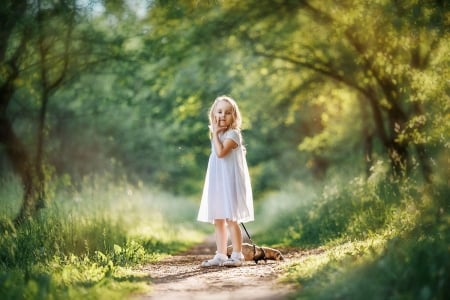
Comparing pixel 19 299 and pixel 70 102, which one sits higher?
pixel 70 102

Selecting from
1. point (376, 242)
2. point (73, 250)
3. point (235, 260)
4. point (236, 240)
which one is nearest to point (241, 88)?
point (236, 240)

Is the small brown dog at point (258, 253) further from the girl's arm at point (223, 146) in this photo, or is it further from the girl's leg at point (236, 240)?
the girl's arm at point (223, 146)

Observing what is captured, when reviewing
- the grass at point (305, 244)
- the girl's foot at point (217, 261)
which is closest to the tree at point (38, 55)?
the grass at point (305, 244)

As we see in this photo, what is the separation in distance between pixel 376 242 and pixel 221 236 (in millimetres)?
2042

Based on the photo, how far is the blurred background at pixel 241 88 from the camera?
384 inches

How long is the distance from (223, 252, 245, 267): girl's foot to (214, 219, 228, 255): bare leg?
0.57 feet

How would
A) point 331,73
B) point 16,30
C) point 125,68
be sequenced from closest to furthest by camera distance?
point 16,30 → point 125,68 → point 331,73

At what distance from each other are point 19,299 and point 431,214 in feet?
15.0

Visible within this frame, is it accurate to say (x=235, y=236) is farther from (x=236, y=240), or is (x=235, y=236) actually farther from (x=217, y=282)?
(x=217, y=282)

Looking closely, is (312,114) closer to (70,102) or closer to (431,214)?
(70,102)

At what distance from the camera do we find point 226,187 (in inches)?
344

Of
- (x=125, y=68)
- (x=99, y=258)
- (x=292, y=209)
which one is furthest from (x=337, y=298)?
(x=292, y=209)

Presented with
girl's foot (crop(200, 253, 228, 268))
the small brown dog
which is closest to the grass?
the small brown dog

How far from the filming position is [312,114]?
23484 mm
